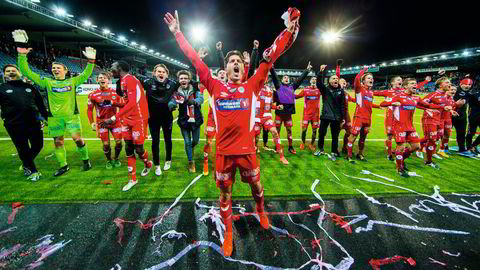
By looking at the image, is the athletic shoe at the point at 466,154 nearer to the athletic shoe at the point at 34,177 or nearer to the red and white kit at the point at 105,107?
the red and white kit at the point at 105,107

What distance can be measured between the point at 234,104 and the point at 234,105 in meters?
0.01

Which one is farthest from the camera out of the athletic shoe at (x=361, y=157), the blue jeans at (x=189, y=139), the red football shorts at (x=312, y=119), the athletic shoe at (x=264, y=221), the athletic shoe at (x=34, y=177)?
the red football shorts at (x=312, y=119)

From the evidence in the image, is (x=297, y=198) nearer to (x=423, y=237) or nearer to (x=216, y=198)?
(x=216, y=198)

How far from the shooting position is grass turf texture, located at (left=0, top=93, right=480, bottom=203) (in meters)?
4.08

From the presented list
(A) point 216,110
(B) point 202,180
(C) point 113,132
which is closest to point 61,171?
(C) point 113,132

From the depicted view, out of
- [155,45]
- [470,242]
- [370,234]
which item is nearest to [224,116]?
[370,234]

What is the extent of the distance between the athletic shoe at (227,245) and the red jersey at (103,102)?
4420mm

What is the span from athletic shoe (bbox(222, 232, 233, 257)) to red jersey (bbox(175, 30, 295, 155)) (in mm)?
1069

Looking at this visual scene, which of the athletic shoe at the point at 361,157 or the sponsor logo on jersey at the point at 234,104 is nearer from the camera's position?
the sponsor logo on jersey at the point at 234,104

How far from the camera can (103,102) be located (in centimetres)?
563

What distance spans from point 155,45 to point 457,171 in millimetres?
70012

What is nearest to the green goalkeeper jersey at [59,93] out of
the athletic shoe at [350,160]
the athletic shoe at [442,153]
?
the athletic shoe at [350,160]

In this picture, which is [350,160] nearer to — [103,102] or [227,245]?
[227,245]

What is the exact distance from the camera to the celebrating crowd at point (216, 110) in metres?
2.71
